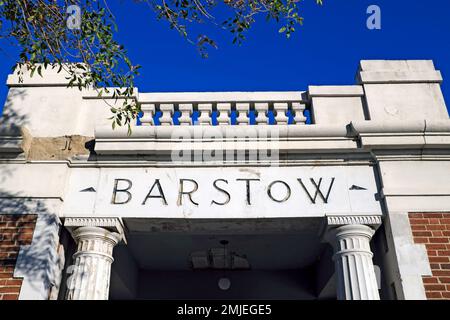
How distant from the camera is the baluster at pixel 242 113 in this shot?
7.01m

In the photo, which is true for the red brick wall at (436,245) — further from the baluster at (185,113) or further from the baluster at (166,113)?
the baluster at (166,113)

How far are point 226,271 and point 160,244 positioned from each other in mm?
1936

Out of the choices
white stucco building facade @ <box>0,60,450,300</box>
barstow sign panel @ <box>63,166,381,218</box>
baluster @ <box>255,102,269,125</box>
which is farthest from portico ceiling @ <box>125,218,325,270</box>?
baluster @ <box>255,102,269,125</box>

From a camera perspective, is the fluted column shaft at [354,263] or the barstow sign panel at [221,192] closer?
the fluted column shaft at [354,263]

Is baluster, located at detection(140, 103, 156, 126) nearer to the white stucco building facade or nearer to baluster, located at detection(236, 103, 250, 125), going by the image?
the white stucco building facade

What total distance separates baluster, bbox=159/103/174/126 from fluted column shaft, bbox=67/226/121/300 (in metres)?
1.84

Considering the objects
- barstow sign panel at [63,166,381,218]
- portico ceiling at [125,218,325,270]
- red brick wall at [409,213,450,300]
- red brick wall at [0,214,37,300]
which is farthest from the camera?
portico ceiling at [125,218,325,270]

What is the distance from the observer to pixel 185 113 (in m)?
7.14

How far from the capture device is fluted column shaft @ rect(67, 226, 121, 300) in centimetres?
570

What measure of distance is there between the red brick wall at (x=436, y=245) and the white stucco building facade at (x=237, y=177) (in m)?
0.01

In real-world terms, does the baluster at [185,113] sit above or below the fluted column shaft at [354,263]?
above

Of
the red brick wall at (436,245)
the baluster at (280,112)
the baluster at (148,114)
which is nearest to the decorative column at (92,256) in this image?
the baluster at (148,114)

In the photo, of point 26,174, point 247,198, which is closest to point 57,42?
point 26,174
